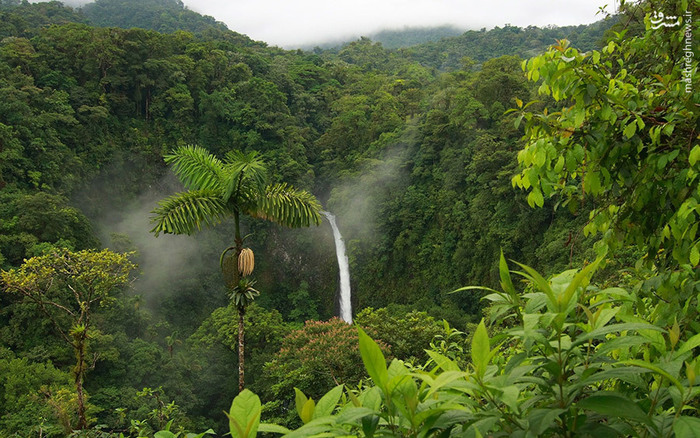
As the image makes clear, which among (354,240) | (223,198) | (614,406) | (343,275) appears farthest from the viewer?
(343,275)

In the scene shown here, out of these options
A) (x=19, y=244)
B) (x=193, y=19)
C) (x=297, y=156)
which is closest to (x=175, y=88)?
(x=297, y=156)

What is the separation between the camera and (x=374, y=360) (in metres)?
0.52

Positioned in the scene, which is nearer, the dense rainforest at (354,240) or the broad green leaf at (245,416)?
the broad green leaf at (245,416)

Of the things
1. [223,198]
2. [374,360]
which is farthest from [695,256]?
[223,198]

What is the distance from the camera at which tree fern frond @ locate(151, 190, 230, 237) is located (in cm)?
492

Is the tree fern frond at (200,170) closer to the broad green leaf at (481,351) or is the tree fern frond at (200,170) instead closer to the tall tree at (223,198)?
the tall tree at (223,198)

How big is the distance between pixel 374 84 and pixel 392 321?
1704 cm

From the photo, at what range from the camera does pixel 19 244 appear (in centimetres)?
1171

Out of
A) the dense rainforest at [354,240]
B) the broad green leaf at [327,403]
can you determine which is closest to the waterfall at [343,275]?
the dense rainforest at [354,240]

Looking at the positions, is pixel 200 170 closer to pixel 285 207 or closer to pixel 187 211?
pixel 187 211

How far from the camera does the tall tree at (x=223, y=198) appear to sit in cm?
502

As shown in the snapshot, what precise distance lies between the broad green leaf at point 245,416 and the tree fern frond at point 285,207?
16.4ft

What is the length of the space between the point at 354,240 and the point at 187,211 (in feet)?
40.8

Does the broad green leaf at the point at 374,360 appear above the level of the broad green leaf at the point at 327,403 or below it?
above
